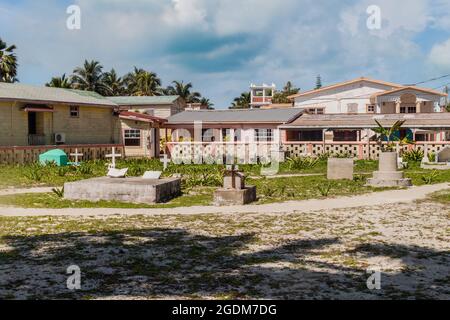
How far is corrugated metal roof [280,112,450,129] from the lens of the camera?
109 feet

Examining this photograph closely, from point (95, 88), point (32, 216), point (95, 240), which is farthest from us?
point (95, 88)

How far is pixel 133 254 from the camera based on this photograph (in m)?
7.50

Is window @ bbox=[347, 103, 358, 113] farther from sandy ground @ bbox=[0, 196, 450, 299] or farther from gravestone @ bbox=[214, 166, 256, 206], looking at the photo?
sandy ground @ bbox=[0, 196, 450, 299]

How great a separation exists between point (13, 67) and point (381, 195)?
43.8 meters

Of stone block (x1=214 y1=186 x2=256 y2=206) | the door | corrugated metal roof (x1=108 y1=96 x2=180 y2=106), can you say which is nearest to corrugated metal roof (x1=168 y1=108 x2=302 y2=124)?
corrugated metal roof (x1=108 y1=96 x2=180 y2=106)

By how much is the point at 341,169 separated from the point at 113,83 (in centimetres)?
6361

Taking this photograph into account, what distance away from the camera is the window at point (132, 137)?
3666 centimetres

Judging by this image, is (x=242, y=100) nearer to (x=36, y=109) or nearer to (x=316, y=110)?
(x=316, y=110)

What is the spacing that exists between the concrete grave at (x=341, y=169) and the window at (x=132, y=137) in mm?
19878

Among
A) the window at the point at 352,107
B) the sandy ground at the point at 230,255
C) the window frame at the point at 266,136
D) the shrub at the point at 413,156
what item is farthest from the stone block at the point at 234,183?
the window at the point at 352,107

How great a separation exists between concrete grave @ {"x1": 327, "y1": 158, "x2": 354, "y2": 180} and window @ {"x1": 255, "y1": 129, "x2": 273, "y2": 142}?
18.2m

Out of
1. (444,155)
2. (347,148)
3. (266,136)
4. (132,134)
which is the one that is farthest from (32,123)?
(444,155)

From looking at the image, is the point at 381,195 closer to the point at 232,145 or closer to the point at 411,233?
the point at 411,233
